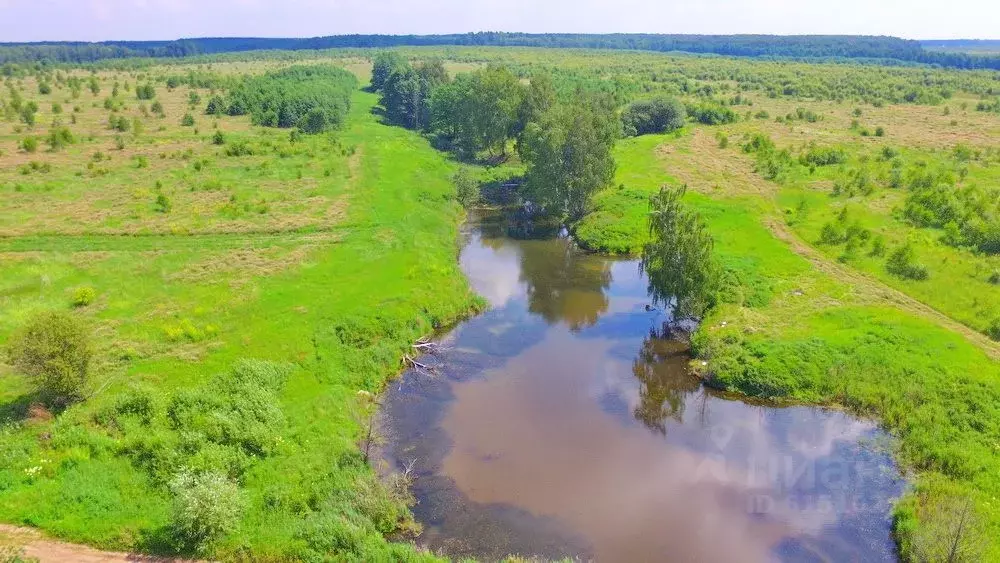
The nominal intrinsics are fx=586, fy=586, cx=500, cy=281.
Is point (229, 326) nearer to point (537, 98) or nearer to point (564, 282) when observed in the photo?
point (564, 282)

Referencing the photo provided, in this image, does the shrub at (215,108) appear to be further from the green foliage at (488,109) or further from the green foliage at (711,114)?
the green foliage at (711,114)

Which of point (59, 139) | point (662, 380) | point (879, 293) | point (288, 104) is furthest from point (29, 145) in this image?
point (879, 293)

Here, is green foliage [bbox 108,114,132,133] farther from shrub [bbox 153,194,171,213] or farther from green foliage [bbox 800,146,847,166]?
green foliage [bbox 800,146,847,166]

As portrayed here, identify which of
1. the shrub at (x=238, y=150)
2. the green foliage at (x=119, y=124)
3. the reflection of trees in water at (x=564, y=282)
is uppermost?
the green foliage at (x=119, y=124)

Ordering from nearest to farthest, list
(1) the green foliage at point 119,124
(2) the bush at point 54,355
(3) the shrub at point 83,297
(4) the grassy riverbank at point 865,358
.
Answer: (2) the bush at point 54,355 → (4) the grassy riverbank at point 865,358 → (3) the shrub at point 83,297 → (1) the green foliage at point 119,124

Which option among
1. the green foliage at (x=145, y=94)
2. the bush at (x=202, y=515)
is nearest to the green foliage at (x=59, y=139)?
the green foliage at (x=145, y=94)

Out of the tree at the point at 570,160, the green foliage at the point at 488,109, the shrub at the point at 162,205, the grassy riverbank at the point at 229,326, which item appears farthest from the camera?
the green foliage at the point at 488,109

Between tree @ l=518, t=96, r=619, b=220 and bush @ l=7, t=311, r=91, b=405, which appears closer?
bush @ l=7, t=311, r=91, b=405

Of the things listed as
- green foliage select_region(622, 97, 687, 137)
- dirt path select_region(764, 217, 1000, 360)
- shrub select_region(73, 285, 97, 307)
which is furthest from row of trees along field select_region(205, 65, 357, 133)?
dirt path select_region(764, 217, 1000, 360)
